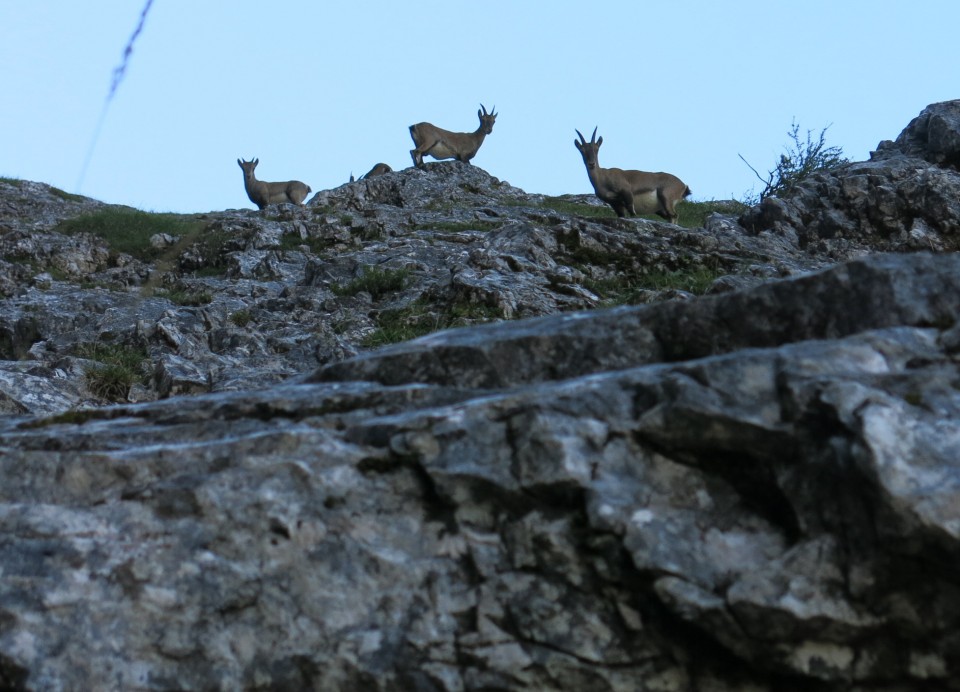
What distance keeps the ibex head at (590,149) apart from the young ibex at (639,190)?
0.63 m

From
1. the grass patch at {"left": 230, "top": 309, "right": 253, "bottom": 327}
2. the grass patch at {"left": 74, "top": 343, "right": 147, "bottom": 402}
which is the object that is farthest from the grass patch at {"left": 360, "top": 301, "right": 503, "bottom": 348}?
the grass patch at {"left": 74, "top": 343, "right": 147, "bottom": 402}

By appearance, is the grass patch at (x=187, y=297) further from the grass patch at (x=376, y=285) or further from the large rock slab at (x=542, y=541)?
the large rock slab at (x=542, y=541)

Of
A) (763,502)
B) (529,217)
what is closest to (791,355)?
(763,502)

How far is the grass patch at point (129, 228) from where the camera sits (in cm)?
2623

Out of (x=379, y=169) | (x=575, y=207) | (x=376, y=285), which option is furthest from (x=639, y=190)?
(x=376, y=285)

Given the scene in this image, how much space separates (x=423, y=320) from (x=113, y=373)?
4.20 meters

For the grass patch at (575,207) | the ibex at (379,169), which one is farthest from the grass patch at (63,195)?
the grass patch at (575,207)

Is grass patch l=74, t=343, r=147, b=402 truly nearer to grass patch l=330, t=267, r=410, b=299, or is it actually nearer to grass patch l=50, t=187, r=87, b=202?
grass patch l=330, t=267, r=410, b=299

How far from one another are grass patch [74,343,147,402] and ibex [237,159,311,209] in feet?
85.5

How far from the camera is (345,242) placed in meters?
24.2

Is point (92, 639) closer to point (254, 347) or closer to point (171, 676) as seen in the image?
point (171, 676)

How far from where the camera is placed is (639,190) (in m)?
33.0

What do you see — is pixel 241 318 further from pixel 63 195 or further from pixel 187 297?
pixel 63 195

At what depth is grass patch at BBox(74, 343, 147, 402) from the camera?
13.9 meters
